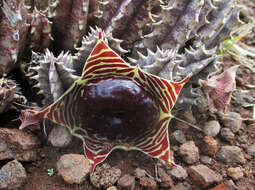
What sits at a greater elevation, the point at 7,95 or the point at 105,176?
the point at 7,95

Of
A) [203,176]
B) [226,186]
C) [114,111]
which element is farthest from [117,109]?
[226,186]

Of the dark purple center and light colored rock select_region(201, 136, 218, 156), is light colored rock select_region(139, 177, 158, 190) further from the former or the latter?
light colored rock select_region(201, 136, 218, 156)

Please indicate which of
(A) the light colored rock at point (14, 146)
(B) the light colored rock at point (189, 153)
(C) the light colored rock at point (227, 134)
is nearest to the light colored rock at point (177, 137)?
(B) the light colored rock at point (189, 153)

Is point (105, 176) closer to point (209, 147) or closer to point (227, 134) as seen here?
point (209, 147)

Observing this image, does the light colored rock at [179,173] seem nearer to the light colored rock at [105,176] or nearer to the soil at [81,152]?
the soil at [81,152]

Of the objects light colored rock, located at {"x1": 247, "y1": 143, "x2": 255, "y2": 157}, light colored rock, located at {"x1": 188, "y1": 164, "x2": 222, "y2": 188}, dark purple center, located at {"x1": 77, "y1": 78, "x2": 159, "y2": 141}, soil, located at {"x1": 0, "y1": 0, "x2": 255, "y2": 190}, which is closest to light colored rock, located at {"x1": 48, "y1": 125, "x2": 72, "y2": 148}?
soil, located at {"x1": 0, "y1": 0, "x2": 255, "y2": 190}

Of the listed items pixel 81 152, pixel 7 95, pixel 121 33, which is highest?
pixel 121 33

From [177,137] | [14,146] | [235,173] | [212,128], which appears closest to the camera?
[14,146]
